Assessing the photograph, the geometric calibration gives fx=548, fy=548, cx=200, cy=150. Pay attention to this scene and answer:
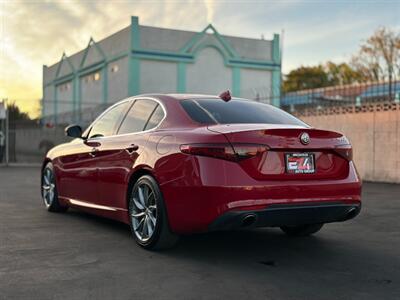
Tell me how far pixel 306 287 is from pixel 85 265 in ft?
6.04

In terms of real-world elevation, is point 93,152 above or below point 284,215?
above

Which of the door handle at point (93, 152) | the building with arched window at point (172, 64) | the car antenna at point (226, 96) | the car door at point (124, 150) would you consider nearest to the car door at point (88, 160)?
the door handle at point (93, 152)

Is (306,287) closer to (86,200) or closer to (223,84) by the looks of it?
(86,200)

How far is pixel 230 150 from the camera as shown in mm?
4500

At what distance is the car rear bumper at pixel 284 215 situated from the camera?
445 cm

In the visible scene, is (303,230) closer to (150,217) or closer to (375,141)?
(150,217)

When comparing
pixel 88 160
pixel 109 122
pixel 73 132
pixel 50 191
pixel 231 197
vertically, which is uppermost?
pixel 109 122

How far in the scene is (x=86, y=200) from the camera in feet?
21.3

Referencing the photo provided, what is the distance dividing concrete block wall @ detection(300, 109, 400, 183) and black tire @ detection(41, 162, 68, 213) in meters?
8.07

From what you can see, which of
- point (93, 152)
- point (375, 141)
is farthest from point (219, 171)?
point (375, 141)

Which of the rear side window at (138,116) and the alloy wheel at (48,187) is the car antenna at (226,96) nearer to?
the rear side window at (138,116)

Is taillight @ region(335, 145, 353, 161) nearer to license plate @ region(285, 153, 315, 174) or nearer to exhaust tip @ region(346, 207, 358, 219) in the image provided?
license plate @ region(285, 153, 315, 174)

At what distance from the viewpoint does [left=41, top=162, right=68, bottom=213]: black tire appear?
7.57 meters

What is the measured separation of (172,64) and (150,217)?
28119 millimetres
